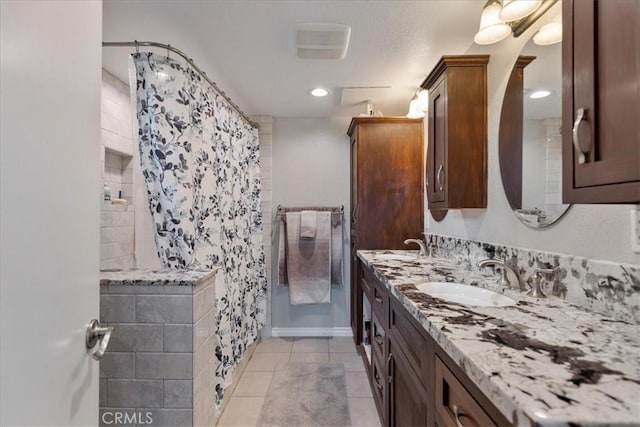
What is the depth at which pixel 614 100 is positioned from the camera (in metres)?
0.62

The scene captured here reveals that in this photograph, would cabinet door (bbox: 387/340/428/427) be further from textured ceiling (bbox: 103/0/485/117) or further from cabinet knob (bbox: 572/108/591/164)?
textured ceiling (bbox: 103/0/485/117)

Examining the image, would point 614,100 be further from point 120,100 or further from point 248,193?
point 120,100

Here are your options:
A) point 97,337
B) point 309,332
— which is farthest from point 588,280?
point 309,332

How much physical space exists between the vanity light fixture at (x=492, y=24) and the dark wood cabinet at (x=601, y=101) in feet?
1.85

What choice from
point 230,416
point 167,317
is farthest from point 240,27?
point 230,416

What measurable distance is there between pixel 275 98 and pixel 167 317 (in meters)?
1.89

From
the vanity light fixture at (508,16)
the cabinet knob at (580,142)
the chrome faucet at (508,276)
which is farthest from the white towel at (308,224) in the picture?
the cabinet knob at (580,142)

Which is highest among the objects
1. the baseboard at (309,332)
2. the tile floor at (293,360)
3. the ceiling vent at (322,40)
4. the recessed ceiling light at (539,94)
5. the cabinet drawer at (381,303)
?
the ceiling vent at (322,40)

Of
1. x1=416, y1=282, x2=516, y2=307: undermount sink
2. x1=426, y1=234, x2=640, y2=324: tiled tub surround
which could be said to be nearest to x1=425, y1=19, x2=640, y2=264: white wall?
x1=426, y1=234, x2=640, y2=324: tiled tub surround

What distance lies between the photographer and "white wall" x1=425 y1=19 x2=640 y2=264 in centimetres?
87

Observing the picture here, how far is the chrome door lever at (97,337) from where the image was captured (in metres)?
0.69

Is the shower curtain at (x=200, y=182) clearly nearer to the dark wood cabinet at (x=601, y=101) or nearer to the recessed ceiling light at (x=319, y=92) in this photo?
the recessed ceiling light at (x=319, y=92)

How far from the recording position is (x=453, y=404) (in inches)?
29.5

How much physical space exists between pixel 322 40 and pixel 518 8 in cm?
90
